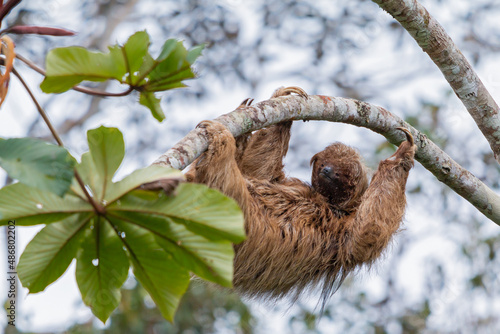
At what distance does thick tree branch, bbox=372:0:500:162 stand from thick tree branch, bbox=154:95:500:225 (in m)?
0.52

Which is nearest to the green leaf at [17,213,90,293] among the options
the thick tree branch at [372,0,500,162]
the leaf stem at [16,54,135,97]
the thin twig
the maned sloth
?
the leaf stem at [16,54,135,97]

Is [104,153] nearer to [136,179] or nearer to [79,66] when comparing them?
[136,179]

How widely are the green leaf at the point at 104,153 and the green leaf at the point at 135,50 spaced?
10.1 inches

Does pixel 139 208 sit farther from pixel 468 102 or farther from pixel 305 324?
pixel 305 324

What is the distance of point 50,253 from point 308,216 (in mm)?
3206

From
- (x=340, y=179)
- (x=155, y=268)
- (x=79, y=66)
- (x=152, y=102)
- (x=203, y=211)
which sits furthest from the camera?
(x=340, y=179)

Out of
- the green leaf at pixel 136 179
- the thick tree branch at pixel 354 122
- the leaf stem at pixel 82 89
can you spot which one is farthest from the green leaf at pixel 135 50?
the thick tree branch at pixel 354 122

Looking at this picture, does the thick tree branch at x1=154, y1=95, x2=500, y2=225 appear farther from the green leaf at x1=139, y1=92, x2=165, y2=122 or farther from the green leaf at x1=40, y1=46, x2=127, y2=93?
the green leaf at x1=40, y1=46, x2=127, y2=93

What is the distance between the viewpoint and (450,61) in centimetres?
466

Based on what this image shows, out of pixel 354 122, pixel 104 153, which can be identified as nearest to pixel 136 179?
pixel 104 153

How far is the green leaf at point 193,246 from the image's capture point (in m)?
2.03

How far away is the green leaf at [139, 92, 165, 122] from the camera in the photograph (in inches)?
94.1

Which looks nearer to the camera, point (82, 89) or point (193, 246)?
point (193, 246)

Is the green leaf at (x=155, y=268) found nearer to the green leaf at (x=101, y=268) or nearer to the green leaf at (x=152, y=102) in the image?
the green leaf at (x=101, y=268)
